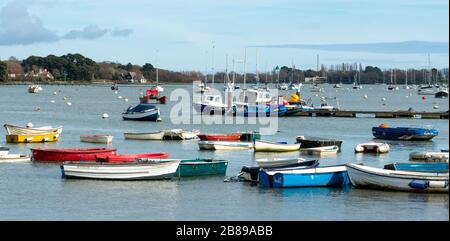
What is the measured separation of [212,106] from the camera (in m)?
82.4

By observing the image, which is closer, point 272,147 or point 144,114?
point 272,147

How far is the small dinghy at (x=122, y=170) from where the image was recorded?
31.5 meters

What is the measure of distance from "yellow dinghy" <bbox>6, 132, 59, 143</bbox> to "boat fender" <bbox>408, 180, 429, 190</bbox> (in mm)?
26305

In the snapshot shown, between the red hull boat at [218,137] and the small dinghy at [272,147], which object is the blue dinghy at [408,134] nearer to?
the red hull boat at [218,137]

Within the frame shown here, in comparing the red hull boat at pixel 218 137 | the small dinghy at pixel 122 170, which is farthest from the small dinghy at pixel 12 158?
the red hull boat at pixel 218 137

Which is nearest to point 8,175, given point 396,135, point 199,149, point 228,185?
point 228,185

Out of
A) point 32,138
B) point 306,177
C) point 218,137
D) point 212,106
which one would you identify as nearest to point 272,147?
point 218,137

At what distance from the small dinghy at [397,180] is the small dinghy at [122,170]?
6.82 m

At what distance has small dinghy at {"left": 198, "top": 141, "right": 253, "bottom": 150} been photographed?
44656 mm

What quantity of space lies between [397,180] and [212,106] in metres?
53.5

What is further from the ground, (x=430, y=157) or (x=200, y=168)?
(x=200, y=168)

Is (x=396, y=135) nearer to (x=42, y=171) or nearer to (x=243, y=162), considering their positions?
(x=243, y=162)

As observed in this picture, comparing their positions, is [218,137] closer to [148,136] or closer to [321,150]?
[148,136]

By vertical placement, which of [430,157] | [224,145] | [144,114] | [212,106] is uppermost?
[212,106]
